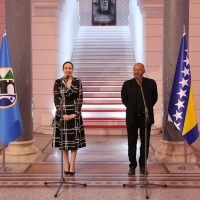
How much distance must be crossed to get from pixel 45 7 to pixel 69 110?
16.2ft

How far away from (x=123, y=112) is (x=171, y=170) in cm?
420

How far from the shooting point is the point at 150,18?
383 inches

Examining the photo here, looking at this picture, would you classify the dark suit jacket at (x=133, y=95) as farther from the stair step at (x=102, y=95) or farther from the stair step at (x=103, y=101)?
the stair step at (x=102, y=95)

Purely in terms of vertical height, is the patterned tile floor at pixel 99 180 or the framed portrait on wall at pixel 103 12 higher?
the framed portrait on wall at pixel 103 12

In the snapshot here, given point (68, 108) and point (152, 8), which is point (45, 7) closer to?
point (152, 8)


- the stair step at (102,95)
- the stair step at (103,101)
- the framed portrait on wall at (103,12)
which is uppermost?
the framed portrait on wall at (103,12)

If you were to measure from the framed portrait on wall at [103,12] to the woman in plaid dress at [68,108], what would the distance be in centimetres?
1329

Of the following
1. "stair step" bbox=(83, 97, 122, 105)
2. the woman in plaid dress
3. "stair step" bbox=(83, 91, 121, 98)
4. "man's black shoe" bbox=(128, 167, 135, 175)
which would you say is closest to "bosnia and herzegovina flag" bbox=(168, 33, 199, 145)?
"man's black shoe" bbox=(128, 167, 135, 175)

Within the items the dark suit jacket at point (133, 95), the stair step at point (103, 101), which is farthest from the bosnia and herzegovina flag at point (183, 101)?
the stair step at point (103, 101)

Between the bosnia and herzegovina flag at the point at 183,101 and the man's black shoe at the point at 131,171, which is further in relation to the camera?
the bosnia and herzegovina flag at the point at 183,101

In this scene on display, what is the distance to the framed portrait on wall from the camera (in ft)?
60.0

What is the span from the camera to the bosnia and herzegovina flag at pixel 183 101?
570cm

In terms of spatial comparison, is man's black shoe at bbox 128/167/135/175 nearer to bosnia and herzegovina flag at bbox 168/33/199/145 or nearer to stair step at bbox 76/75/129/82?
bosnia and herzegovina flag at bbox 168/33/199/145

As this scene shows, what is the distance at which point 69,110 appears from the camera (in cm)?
528
